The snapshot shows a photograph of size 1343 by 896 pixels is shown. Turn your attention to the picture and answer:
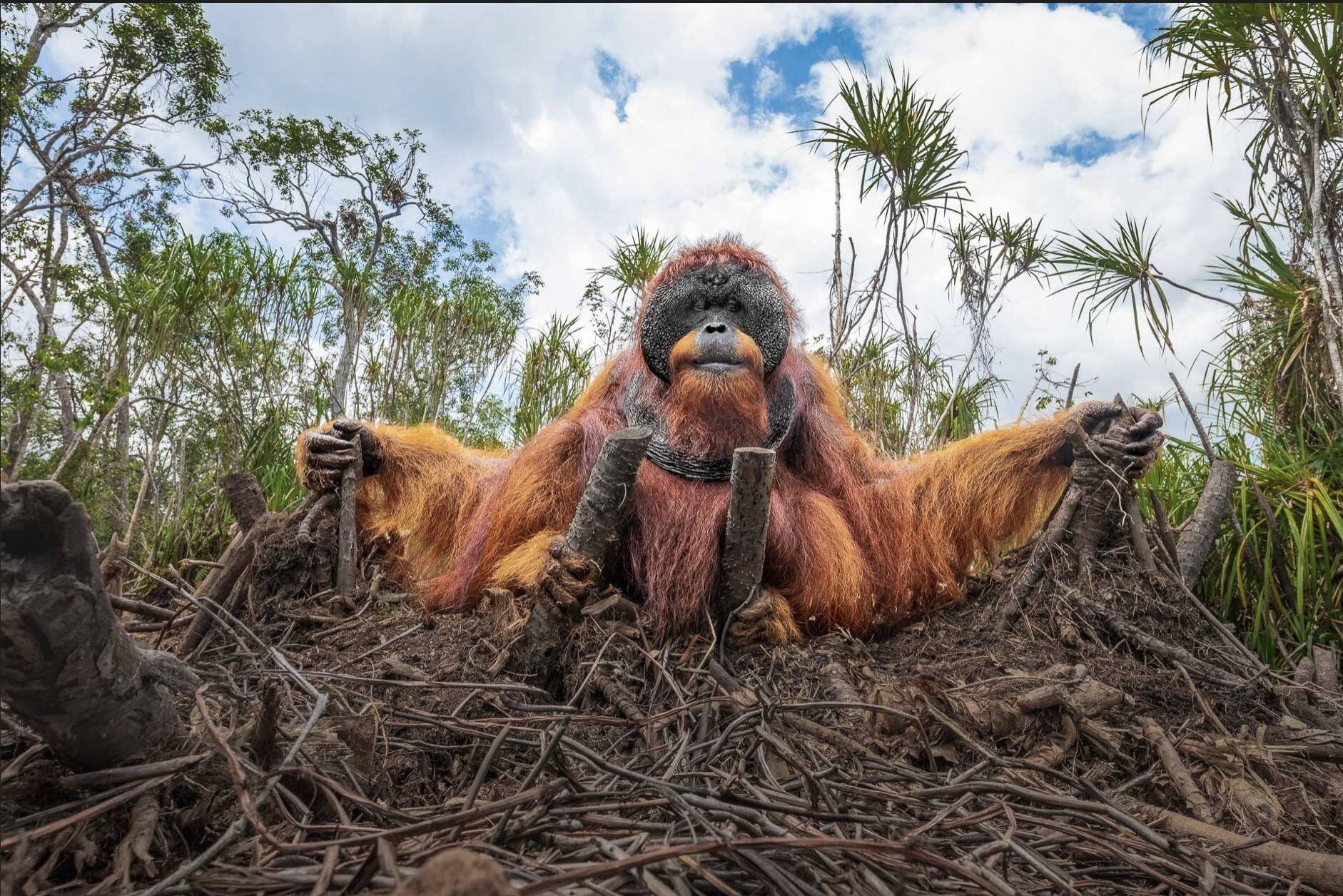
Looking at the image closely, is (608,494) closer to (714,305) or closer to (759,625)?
(759,625)

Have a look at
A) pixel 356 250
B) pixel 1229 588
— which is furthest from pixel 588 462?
pixel 356 250

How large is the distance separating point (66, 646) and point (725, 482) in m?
2.10

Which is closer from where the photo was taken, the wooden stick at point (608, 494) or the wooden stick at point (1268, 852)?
the wooden stick at point (1268, 852)

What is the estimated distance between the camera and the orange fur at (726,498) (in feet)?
9.02

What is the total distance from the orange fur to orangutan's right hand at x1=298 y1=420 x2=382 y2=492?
0.66ft

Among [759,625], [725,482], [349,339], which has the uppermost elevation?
[349,339]

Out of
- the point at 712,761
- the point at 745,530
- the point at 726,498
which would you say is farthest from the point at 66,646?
the point at 726,498

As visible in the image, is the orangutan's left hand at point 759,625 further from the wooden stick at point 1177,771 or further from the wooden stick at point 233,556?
the wooden stick at point 233,556

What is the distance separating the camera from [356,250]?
1644cm

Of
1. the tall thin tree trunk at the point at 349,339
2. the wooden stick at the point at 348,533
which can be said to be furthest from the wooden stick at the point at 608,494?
the tall thin tree trunk at the point at 349,339

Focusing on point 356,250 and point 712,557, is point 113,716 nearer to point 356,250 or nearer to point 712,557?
point 712,557

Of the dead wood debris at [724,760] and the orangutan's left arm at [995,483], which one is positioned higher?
the orangutan's left arm at [995,483]

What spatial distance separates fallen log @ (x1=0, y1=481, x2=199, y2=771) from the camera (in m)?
1.06

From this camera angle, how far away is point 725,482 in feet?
9.58
